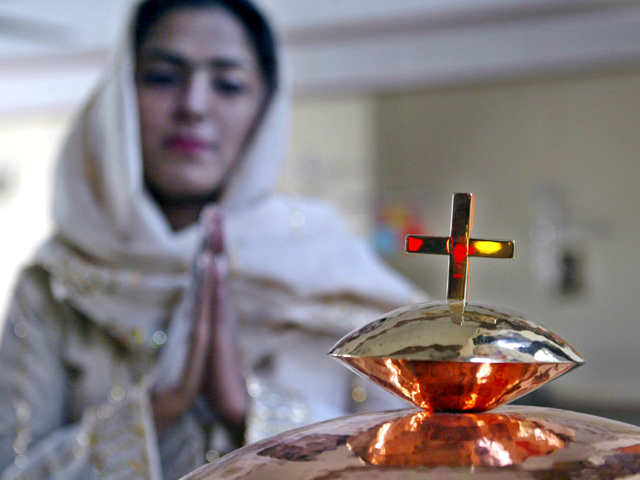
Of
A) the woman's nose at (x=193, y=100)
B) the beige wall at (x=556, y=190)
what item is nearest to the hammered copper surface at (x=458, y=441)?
the woman's nose at (x=193, y=100)

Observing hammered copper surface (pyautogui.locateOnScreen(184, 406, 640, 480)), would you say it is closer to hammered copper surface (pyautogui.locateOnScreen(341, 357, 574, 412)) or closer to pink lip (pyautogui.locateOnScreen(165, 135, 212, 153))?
hammered copper surface (pyautogui.locateOnScreen(341, 357, 574, 412))

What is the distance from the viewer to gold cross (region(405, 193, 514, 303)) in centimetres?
33

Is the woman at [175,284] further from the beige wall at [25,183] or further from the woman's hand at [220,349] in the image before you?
the beige wall at [25,183]

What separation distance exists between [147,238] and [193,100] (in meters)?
0.18

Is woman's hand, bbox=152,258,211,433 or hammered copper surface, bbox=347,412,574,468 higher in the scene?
hammered copper surface, bbox=347,412,574,468

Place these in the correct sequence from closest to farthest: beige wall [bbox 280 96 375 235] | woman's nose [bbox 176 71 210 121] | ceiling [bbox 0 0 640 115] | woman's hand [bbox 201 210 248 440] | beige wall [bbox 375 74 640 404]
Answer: woman's hand [bbox 201 210 248 440] < woman's nose [bbox 176 71 210 121] < ceiling [bbox 0 0 640 115] < beige wall [bbox 375 74 640 404] < beige wall [bbox 280 96 375 235]

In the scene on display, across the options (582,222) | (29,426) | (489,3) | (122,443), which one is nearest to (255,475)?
(122,443)

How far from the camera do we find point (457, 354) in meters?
0.28

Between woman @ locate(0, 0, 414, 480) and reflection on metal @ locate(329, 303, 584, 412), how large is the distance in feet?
1.50

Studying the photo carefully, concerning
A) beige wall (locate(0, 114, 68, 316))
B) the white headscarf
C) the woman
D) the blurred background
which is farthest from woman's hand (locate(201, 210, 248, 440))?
beige wall (locate(0, 114, 68, 316))

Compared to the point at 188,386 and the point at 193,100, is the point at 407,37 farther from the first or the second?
the point at 188,386

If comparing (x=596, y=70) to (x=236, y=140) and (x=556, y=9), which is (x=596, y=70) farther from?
(x=236, y=140)

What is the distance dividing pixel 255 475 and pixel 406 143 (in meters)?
4.33

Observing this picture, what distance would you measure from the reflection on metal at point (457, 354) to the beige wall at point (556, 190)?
3.95m
